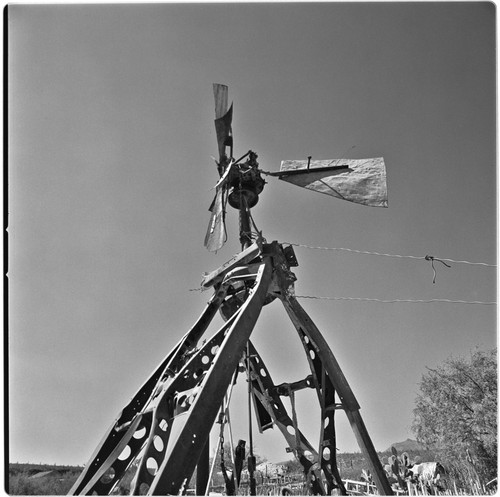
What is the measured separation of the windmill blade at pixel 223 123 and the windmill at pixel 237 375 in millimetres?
22

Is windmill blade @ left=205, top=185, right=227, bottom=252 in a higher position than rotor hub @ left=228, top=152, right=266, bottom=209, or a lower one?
lower

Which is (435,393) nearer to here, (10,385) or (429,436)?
(429,436)

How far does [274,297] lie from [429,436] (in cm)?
2090

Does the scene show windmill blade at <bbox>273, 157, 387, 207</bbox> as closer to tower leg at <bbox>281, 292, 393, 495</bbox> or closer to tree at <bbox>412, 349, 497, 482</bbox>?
tower leg at <bbox>281, 292, 393, 495</bbox>

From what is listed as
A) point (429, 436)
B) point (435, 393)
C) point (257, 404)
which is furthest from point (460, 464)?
point (257, 404)

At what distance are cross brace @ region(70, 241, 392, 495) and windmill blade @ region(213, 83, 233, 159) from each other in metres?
2.67

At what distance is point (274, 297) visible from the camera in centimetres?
890

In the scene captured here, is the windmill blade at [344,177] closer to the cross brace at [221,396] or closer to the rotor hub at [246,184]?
the rotor hub at [246,184]

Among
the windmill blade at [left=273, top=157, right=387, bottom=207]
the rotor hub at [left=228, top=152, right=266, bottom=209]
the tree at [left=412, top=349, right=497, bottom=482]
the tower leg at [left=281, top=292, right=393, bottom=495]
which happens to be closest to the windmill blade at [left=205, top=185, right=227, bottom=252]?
the rotor hub at [left=228, top=152, right=266, bottom=209]

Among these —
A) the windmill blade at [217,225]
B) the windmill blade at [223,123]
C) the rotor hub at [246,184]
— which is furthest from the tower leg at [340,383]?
the windmill blade at [223,123]

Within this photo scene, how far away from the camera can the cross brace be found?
18.6 feet

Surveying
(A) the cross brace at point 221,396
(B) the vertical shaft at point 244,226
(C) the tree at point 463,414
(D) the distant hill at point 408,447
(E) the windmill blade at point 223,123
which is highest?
(E) the windmill blade at point 223,123

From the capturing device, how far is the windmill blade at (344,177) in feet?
29.7

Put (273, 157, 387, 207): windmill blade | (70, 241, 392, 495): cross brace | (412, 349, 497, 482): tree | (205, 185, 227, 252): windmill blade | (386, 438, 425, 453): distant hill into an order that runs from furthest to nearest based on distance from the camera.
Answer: (386, 438, 425, 453): distant hill → (412, 349, 497, 482): tree → (205, 185, 227, 252): windmill blade → (273, 157, 387, 207): windmill blade → (70, 241, 392, 495): cross brace
